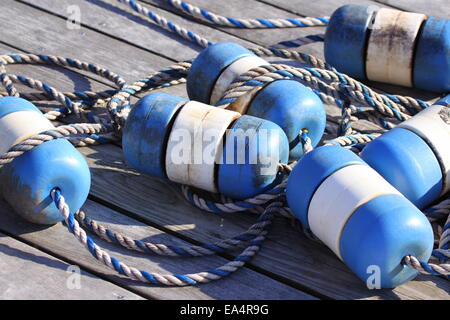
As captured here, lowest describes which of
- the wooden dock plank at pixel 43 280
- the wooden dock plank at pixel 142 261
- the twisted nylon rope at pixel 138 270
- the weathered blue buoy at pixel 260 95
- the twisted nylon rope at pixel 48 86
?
the wooden dock plank at pixel 43 280

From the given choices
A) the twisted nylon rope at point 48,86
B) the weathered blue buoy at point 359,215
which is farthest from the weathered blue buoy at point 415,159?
the twisted nylon rope at point 48,86

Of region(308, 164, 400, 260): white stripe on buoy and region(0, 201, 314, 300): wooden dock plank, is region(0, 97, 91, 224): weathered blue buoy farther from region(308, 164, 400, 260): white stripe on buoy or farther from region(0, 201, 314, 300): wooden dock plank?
region(308, 164, 400, 260): white stripe on buoy

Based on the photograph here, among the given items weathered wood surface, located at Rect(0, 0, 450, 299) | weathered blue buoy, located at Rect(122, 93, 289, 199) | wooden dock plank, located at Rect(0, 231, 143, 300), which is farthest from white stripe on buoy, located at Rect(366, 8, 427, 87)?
wooden dock plank, located at Rect(0, 231, 143, 300)

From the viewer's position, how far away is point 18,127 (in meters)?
2.40

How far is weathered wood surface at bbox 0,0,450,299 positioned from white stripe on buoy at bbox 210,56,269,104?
0.39m

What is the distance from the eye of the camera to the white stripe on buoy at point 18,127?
7.78 ft

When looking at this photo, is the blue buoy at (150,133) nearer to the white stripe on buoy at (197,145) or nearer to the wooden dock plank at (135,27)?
the white stripe on buoy at (197,145)

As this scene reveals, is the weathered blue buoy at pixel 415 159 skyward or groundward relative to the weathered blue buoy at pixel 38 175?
skyward

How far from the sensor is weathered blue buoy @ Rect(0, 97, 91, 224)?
2283 millimetres

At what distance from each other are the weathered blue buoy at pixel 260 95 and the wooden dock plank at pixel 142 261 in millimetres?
477

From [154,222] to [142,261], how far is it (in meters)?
0.19

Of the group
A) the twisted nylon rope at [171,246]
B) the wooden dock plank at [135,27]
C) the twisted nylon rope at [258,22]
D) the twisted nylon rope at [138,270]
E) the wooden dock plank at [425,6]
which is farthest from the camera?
the wooden dock plank at [425,6]
